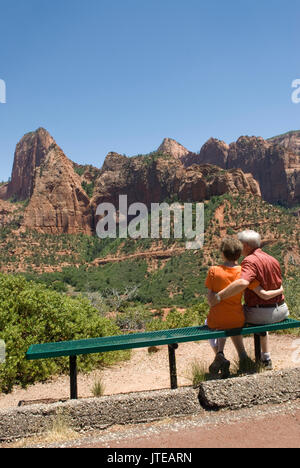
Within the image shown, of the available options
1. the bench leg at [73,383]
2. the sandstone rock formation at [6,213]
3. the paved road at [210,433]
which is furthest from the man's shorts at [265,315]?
the sandstone rock formation at [6,213]

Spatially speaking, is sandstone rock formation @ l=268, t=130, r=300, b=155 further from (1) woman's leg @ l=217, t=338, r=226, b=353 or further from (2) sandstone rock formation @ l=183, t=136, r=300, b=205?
(1) woman's leg @ l=217, t=338, r=226, b=353

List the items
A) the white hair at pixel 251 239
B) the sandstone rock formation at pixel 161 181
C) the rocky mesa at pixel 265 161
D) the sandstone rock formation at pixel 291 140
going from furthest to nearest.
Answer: the sandstone rock formation at pixel 291 140 → the rocky mesa at pixel 265 161 → the sandstone rock formation at pixel 161 181 → the white hair at pixel 251 239

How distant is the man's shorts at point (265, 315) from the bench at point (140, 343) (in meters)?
0.07

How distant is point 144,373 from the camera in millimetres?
6527

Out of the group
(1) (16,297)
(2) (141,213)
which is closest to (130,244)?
Result: (2) (141,213)

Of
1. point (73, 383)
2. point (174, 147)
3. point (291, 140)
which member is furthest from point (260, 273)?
point (291, 140)

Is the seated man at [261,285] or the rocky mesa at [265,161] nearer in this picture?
the seated man at [261,285]

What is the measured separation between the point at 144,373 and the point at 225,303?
3.08m

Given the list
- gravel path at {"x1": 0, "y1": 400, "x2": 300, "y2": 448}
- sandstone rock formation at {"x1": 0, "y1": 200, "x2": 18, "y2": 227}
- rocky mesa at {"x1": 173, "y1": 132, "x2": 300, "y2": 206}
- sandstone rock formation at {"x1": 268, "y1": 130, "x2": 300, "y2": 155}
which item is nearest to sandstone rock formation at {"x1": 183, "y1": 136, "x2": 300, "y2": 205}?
rocky mesa at {"x1": 173, "y1": 132, "x2": 300, "y2": 206}

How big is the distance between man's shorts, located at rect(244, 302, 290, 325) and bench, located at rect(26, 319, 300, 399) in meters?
0.07

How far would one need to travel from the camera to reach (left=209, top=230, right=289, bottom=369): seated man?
4.10 m

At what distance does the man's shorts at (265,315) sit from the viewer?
427 centimetres

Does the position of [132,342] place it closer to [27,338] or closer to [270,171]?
[27,338]

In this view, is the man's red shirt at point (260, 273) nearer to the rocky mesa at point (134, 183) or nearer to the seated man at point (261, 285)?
the seated man at point (261, 285)
